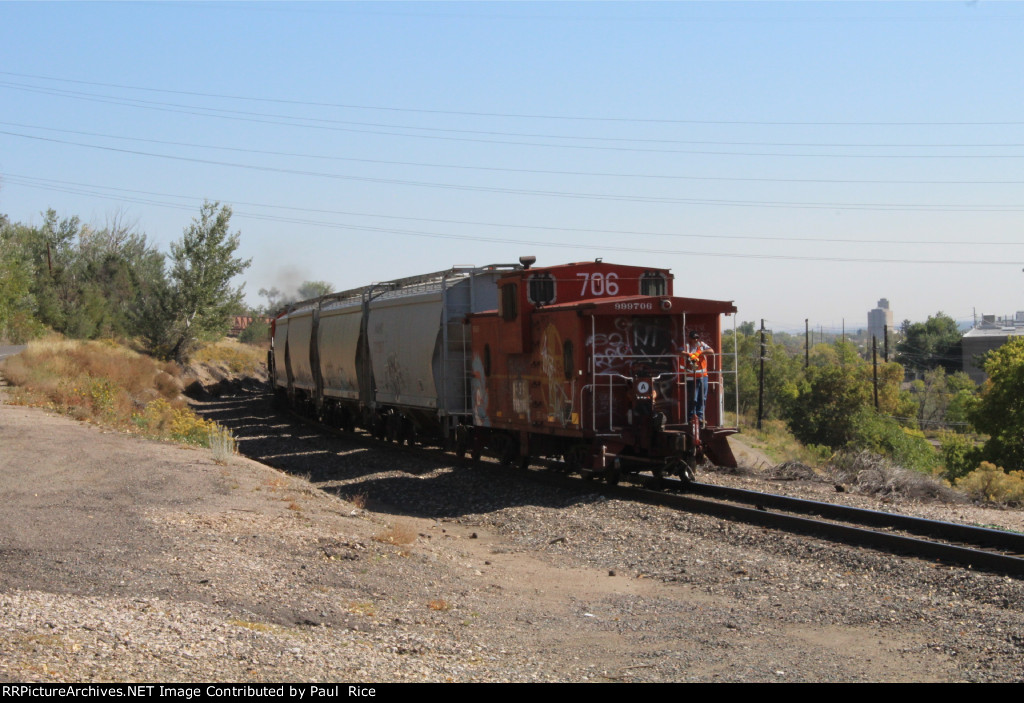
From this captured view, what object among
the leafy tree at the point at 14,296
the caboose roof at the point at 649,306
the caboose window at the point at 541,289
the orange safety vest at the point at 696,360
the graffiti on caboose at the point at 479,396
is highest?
the leafy tree at the point at 14,296

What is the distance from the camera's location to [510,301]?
15.8 metres

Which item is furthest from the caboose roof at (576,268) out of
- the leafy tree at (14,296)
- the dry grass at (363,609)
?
the leafy tree at (14,296)

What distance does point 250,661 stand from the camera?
229 inches

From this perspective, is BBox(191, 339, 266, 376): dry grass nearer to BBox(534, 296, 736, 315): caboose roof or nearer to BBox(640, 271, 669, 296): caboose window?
BBox(640, 271, 669, 296): caboose window

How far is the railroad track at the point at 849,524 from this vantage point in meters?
9.46

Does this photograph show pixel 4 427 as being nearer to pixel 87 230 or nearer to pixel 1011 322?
pixel 87 230

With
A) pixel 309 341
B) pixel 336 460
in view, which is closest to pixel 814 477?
pixel 336 460

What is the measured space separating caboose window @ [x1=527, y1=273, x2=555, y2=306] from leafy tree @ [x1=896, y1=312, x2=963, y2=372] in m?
119

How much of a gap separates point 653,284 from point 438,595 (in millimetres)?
8695

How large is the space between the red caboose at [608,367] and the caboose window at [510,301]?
0.02 meters

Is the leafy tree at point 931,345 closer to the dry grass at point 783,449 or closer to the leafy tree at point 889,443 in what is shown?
the dry grass at point 783,449

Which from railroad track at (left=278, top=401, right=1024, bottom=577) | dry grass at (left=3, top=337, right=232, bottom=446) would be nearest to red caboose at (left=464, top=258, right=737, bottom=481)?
railroad track at (left=278, top=401, right=1024, bottom=577)

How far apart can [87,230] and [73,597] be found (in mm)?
69161

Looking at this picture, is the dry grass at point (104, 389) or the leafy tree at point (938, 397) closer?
the dry grass at point (104, 389)
